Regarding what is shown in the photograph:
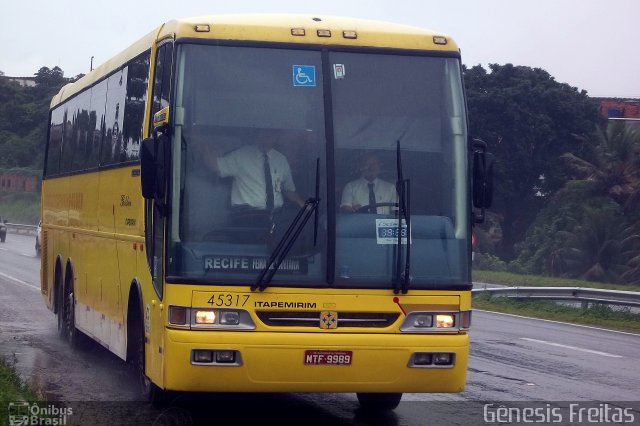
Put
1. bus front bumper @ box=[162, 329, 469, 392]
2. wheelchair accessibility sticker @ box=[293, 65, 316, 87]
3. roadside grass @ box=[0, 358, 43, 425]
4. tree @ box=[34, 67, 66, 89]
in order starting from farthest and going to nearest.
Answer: tree @ box=[34, 67, 66, 89]
wheelchair accessibility sticker @ box=[293, 65, 316, 87]
bus front bumper @ box=[162, 329, 469, 392]
roadside grass @ box=[0, 358, 43, 425]

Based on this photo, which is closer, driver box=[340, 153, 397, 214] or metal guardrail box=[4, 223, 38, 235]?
driver box=[340, 153, 397, 214]

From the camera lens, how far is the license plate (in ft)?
27.8

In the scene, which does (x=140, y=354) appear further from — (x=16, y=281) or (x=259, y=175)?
(x=16, y=281)

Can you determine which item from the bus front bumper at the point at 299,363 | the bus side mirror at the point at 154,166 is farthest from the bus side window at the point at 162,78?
the bus front bumper at the point at 299,363

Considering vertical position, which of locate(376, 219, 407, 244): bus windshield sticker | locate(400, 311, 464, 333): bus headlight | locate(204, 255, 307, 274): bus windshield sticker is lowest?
locate(400, 311, 464, 333): bus headlight

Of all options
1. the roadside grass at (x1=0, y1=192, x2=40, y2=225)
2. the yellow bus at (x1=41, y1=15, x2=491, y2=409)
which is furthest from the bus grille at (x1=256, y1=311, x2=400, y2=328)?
the roadside grass at (x1=0, y1=192, x2=40, y2=225)

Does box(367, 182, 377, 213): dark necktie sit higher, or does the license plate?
box(367, 182, 377, 213): dark necktie

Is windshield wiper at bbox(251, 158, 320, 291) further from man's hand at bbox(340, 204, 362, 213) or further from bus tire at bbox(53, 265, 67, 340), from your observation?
bus tire at bbox(53, 265, 67, 340)

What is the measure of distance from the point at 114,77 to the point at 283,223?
14.7 feet

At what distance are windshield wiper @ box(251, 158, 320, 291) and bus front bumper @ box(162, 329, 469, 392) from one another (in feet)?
1.34

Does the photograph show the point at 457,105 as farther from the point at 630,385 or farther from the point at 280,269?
the point at 630,385

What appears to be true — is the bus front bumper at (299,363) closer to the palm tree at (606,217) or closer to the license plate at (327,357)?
the license plate at (327,357)

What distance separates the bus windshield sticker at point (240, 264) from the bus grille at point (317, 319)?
0.33 m

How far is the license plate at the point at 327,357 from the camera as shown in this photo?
27.8 ft
